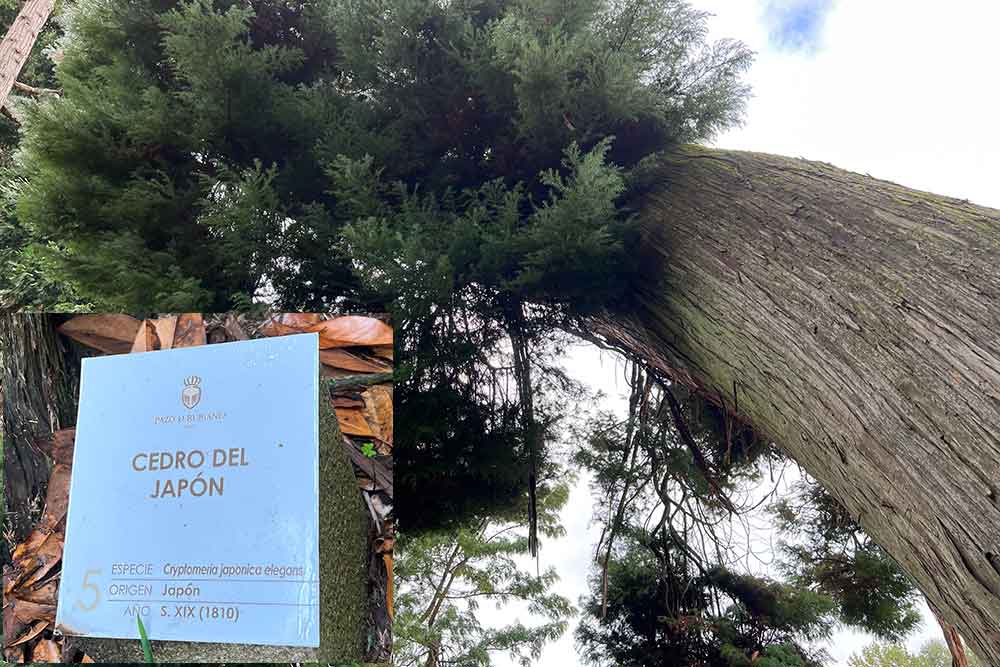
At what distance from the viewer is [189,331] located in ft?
7.22

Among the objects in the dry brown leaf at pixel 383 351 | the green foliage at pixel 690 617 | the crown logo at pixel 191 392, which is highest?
the dry brown leaf at pixel 383 351

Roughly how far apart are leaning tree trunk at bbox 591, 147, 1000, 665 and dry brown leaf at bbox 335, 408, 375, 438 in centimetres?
128

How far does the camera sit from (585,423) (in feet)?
12.3

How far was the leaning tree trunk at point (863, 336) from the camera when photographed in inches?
54.7

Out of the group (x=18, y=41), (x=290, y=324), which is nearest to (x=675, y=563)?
(x=290, y=324)

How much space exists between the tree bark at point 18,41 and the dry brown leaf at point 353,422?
20.6 feet

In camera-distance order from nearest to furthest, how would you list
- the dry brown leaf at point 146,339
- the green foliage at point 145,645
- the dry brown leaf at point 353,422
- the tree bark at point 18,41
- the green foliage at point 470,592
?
1. the green foliage at point 145,645
2. the dry brown leaf at point 353,422
3. the dry brown leaf at point 146,339
4. the green foliage at point 470,592
5. the tree bark at point 18,41

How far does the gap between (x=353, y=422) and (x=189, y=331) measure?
0.65 meters

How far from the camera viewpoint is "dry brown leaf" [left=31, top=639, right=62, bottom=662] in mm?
2004

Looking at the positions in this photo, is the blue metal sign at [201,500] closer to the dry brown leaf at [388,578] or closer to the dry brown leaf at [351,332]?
the dry brown leaf at [351,332]

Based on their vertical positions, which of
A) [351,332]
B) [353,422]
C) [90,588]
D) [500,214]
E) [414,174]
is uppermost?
[414,174]

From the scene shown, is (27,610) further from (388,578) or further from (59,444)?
(388,578)

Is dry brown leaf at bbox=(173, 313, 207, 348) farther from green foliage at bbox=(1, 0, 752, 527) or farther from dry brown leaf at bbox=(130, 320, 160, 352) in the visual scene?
green foliage at bbox=(1, 0, 752, 527)

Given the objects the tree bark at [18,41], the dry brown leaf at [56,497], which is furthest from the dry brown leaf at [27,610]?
the tree bark at [18,41]
